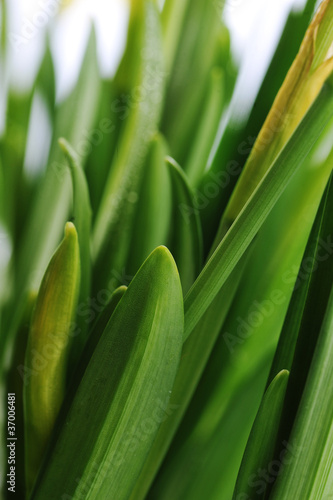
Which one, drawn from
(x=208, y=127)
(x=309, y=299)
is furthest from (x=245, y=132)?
(x=309, y=299)

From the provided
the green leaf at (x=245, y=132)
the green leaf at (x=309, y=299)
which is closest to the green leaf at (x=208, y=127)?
the green leaf at (x=245, y=132)

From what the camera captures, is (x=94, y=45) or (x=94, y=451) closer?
(x=94, y=451)

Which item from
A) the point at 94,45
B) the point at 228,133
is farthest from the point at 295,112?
the point at 94,45

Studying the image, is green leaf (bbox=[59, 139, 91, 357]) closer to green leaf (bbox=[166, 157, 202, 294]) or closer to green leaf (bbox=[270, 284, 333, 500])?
green leaf (bbox=[166, 157, 202, 294])

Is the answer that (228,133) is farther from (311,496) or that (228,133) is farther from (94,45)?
(311,496)

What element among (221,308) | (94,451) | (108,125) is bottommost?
(94,451)
